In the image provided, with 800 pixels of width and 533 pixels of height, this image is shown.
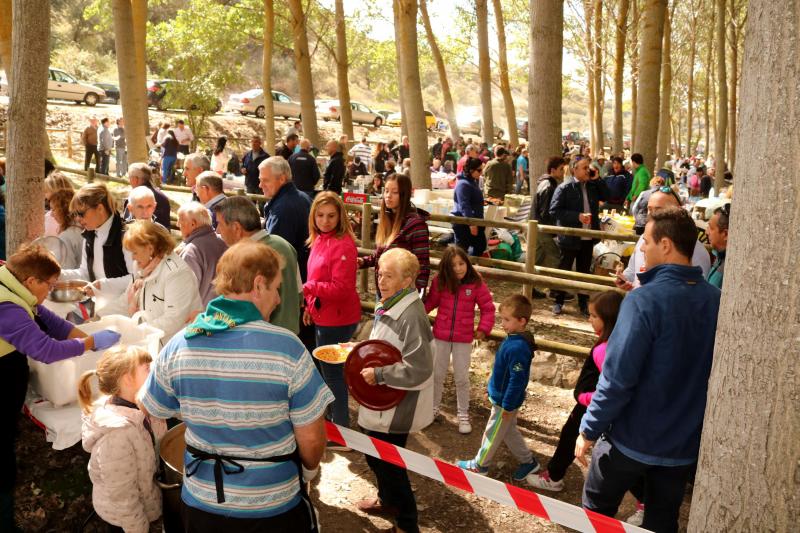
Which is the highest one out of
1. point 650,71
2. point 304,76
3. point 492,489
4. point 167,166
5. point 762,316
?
point 304,76

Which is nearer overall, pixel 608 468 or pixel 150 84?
pixel 608 468

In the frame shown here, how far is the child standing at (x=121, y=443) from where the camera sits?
3730 millimetres

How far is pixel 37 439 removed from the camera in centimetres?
471

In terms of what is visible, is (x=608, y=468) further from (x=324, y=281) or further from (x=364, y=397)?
(x=324, y=281)

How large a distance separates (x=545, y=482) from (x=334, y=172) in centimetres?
1000

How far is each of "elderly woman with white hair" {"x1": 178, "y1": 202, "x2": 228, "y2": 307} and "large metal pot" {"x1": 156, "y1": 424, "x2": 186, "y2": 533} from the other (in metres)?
1.42

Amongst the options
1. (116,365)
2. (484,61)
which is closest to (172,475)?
(116,365)

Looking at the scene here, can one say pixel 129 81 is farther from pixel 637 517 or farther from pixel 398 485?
pixel 637 517

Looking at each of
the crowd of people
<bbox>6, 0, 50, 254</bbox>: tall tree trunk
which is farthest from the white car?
<bbox>6, 0, 50, 254</bbox>: tall tree trunk

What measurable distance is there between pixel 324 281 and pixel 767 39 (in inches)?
146

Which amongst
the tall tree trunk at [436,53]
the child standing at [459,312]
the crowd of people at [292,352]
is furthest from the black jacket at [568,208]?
the tall tree trunk at [436,53]

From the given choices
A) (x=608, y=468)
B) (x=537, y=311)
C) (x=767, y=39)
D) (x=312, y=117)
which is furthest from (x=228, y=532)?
(x=312, y=117)

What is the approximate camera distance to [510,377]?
4.94 metres

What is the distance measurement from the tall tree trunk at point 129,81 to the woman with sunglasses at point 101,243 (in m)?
7.00
